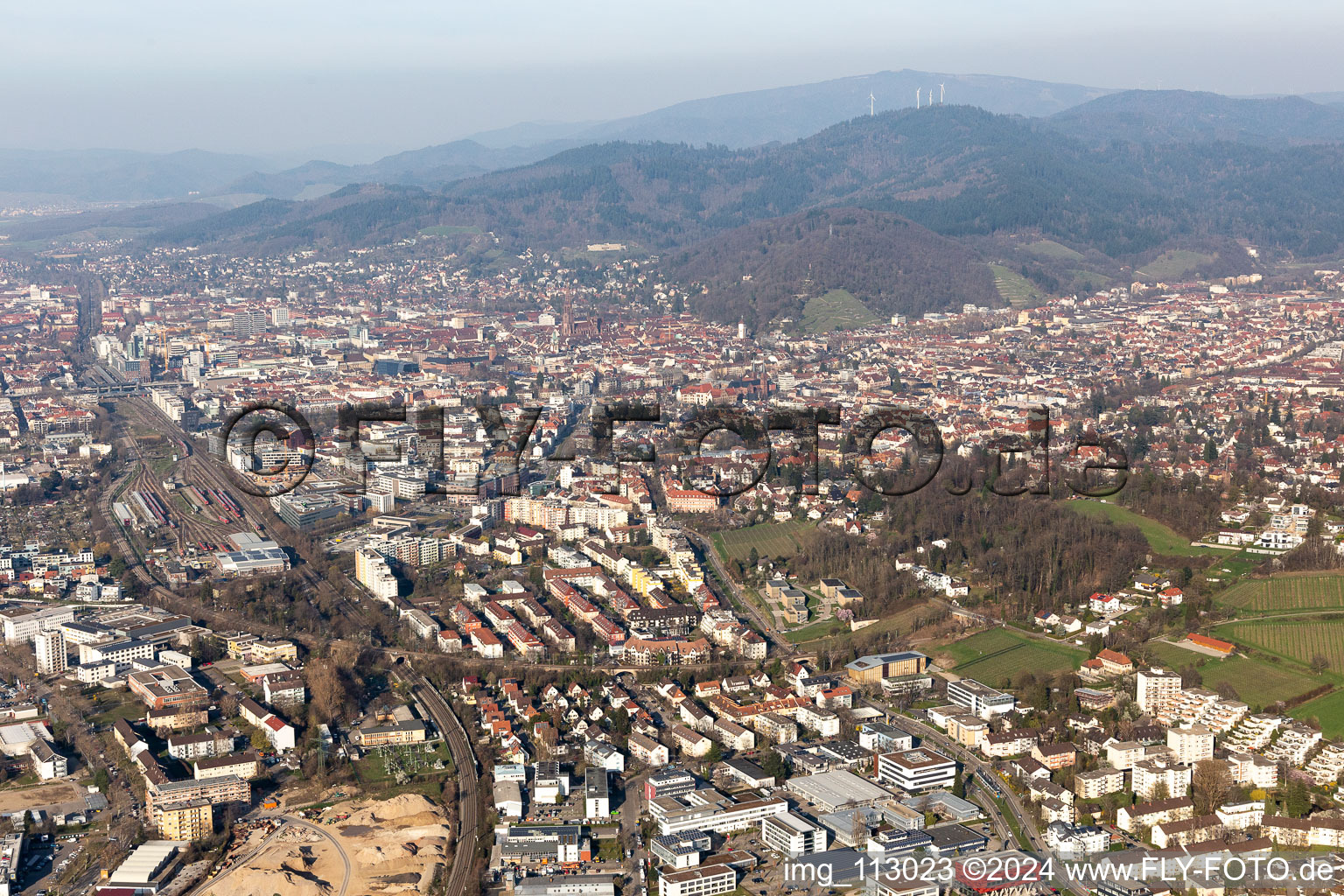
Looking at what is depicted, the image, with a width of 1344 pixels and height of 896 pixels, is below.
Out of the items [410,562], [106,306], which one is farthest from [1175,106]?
[410,562]

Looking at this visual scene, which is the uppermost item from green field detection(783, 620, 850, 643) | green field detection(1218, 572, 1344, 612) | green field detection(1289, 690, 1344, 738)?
green field detection(1218, 572, 1344, 612)

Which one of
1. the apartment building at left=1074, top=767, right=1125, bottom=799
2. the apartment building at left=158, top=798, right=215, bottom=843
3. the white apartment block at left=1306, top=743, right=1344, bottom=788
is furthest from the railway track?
the white apartment block at left=1306, top=743, right=1344, bottom=788

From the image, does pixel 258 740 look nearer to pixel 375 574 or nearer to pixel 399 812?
pixel 399 812

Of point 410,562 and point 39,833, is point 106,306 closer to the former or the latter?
point 410,562

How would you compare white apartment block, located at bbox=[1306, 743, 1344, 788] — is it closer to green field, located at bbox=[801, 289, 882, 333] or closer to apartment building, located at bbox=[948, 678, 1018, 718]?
apartment building, located at bbox=[948, 678, 1018, 718]

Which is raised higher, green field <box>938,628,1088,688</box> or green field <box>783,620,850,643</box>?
green field <box>783,620,850,643</box>

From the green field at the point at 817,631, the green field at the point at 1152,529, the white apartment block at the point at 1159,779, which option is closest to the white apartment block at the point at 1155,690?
the white apartment block at the point at 1159,779

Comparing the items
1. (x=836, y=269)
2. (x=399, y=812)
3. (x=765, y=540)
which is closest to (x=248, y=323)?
(x=836, y=269)
